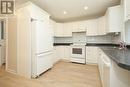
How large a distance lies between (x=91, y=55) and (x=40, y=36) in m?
2.52

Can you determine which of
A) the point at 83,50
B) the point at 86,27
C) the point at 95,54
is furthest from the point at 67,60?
the point at 86,27

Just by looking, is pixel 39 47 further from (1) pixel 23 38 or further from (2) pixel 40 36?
(1) pixel 23 38

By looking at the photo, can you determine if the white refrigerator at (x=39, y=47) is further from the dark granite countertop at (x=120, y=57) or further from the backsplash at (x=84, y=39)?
the backsplash at (x=84, y=39)

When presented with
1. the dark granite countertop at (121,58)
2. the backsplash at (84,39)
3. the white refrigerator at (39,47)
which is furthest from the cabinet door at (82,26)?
the dark granite countertop at (121,58)

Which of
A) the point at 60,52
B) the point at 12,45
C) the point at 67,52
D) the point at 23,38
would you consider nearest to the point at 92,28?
the point at 67,52

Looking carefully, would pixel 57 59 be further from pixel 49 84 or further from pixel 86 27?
pixel 49 84

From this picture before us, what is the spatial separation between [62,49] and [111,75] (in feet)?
13.7

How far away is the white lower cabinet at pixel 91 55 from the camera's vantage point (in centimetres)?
450

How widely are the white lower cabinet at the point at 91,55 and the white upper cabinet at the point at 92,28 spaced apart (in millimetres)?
696

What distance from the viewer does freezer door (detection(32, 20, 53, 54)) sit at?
2.95m

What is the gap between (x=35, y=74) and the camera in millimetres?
2918

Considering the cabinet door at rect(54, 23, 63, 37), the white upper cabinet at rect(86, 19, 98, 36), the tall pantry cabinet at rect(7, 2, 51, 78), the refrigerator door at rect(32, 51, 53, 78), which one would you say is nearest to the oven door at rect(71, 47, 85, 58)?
the white upper cabinet at rect(86, 19, 98, 36)

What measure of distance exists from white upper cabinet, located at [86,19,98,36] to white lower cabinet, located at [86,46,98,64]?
2.28 feet

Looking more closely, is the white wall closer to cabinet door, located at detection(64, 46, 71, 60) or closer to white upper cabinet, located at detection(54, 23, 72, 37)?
white upper cabinet, located at detection(54, 23, 72, 37)
